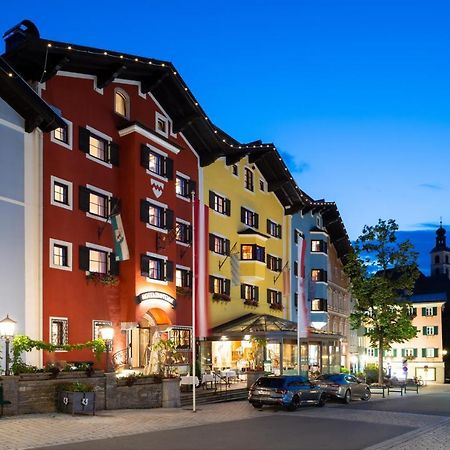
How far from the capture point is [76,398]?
85.9 ft

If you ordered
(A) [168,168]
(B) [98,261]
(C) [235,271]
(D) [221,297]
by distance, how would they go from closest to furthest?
(B) [98,261]
(A) [168,168]
(D) [221,297]
(C) [235,271]

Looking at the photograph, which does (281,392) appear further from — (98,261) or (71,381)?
(98,261)

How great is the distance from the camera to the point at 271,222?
177 feet

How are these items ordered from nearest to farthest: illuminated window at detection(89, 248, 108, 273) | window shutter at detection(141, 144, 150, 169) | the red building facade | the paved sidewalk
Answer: the paved sidewalk → the red building facade → illuminated window at detection(89, 248, 108, 273) → window shutter at detection(141, 144, 150, 169)

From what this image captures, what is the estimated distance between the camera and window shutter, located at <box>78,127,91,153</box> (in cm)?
3438

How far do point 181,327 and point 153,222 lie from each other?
648 cm

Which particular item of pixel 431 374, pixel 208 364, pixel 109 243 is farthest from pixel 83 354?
pixel 431 374

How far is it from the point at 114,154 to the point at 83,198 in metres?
3.72

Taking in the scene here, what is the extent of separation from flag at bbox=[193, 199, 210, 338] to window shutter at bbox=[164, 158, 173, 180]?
7.52ft

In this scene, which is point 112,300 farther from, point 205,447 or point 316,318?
point 316,318

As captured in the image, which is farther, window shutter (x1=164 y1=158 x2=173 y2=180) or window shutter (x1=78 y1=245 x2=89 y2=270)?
window shutter (x1=164 y1=158 x2=173 y2=180)

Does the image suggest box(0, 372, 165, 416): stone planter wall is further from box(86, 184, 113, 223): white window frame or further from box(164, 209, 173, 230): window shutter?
box(164, 209, 173, 230): window shutter

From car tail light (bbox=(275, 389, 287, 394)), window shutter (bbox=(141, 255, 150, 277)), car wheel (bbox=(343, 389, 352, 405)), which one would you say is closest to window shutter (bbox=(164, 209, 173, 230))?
window shutter (bbox=(141, 255, 150, 277))

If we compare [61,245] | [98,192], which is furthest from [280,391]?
[98,192]
